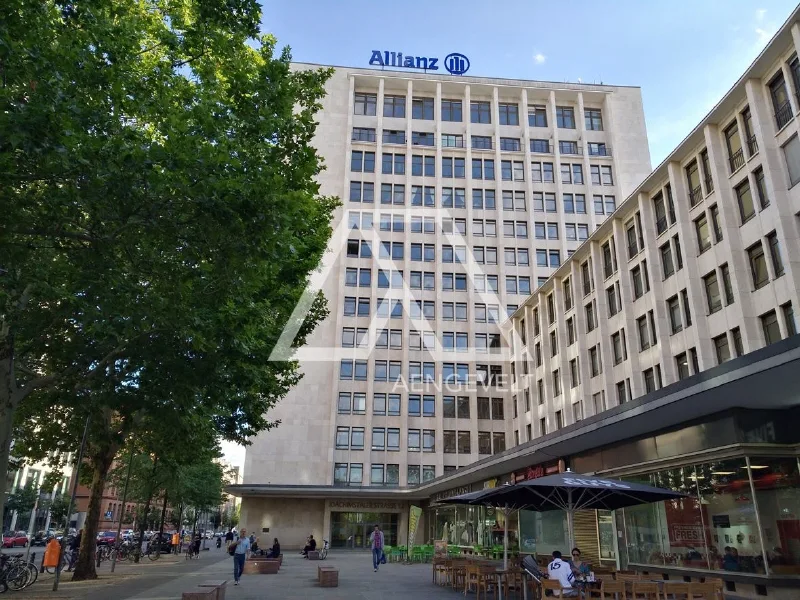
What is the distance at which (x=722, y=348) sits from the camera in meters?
22.6

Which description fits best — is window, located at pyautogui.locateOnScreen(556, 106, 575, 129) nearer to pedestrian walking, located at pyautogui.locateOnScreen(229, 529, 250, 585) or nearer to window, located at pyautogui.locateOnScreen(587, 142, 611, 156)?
window, located at pyautogui.locateOnScreen(587, 142, 611, 156)

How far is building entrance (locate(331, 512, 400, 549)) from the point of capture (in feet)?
155

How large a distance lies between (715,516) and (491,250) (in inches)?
1542

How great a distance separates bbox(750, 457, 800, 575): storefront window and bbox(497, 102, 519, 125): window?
4921cm

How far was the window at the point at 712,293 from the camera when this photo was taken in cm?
2272

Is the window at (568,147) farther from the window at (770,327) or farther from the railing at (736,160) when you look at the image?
the window at (770,327)

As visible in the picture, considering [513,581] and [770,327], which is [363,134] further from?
[513,581]

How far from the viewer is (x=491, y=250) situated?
53125 millimetres

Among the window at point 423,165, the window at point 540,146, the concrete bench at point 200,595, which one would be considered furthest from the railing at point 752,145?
the window at point 540,146

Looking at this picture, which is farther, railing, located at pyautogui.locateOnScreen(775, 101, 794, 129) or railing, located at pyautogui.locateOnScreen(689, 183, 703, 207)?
railing, located at pyautogui.locateOnScreen(689, 183, 703, 207)

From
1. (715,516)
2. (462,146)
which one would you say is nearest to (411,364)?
(462,146)

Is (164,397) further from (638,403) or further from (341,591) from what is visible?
(638,403)

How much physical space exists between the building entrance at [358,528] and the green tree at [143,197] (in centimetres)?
3675

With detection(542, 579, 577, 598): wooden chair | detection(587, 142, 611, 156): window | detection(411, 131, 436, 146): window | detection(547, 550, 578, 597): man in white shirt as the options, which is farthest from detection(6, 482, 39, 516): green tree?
detection(587, 142, 611, 156): window
